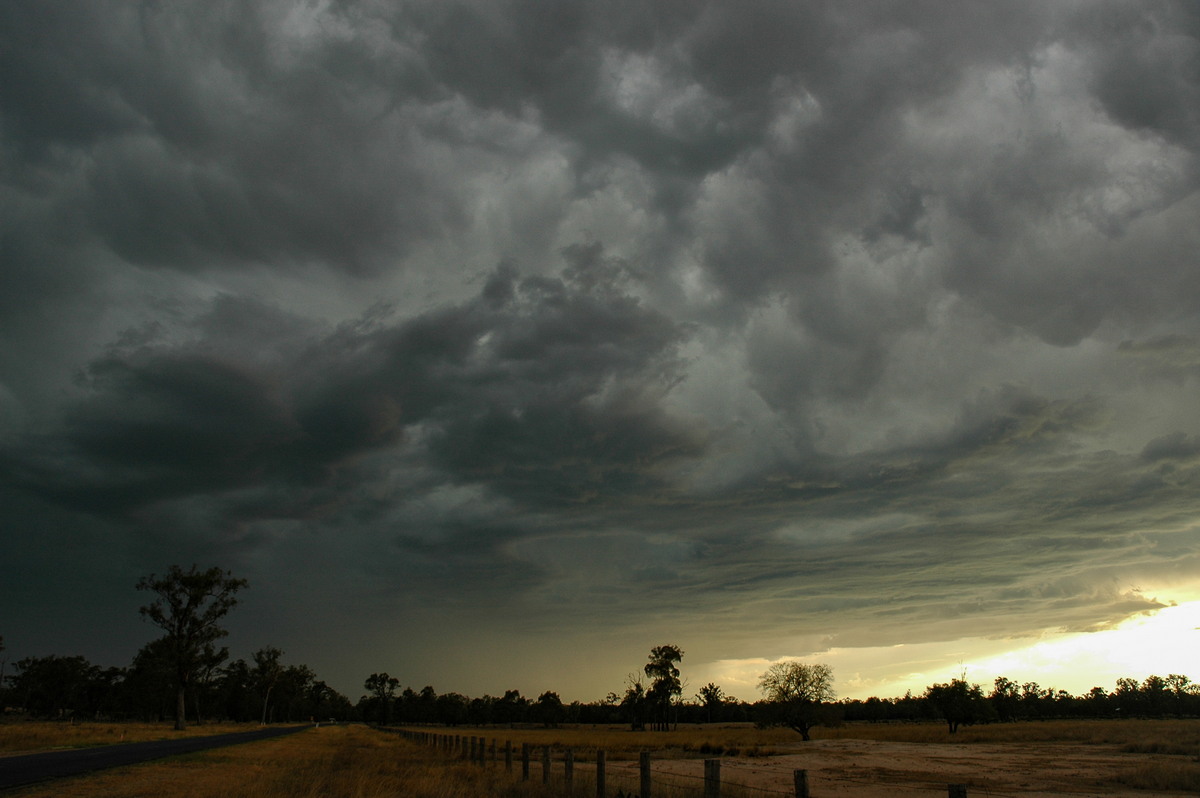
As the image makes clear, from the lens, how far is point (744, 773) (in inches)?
1375

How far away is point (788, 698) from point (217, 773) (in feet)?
208

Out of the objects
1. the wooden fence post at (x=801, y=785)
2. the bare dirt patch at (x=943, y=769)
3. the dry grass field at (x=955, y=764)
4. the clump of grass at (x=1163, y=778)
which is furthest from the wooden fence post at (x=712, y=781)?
the clump of grass at (x=1163, y=778)

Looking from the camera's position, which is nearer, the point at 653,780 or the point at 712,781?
the point at 712,781

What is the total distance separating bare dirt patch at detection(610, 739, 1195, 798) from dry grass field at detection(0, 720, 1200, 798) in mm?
69

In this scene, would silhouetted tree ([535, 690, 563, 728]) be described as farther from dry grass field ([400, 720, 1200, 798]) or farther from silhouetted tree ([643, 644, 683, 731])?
dry grass field ([400, 720, 1200, 798])

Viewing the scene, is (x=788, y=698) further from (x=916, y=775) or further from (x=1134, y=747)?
(x=916, y=775)

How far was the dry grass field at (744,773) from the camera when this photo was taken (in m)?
17.7

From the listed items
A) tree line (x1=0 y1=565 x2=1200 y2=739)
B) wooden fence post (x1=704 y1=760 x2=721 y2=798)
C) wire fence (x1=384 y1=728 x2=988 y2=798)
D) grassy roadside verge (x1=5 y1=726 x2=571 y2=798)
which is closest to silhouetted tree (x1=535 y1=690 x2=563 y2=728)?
tree line (x1=0 y1=565 x2=1200 y2=739)

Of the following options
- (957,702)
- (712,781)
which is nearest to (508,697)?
(957,702)

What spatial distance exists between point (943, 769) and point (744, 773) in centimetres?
1082

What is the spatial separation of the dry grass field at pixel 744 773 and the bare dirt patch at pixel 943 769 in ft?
0.23

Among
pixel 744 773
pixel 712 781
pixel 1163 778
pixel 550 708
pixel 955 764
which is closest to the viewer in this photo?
pixel 712 781

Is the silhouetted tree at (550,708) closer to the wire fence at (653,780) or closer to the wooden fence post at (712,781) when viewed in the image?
the wire fence at (653,780)

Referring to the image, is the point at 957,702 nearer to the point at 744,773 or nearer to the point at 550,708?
the point at 744,773
